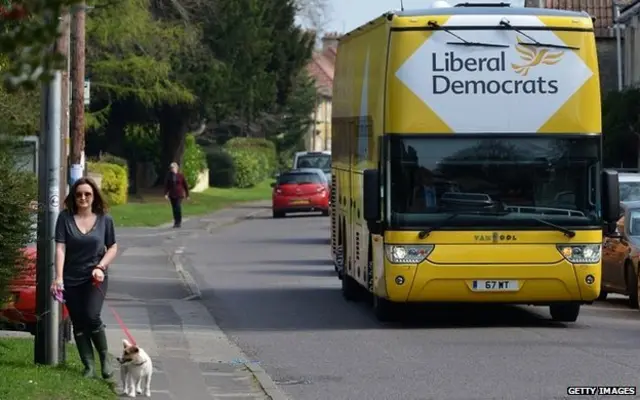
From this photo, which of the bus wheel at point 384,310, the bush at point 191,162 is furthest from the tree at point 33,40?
the bush at point 191,162

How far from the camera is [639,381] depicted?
36.1ft

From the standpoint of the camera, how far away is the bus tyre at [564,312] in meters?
15.8

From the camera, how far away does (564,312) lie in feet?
52.5

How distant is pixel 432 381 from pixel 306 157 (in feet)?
153

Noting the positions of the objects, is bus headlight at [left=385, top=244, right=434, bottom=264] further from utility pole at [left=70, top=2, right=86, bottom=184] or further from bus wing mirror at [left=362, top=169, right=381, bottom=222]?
utility pole at [left=70, top=2, right=86, bottom=184]

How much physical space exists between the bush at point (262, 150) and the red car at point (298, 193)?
91.3ft

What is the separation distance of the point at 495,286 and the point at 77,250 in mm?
5646

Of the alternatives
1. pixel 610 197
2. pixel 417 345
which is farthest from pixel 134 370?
pixel 610 197

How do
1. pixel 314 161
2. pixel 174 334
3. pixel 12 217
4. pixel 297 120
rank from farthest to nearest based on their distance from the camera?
pixel 297 120
pixel 314 161
pixel 174 334
pixel 12 217

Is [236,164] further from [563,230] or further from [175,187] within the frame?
[563,230]

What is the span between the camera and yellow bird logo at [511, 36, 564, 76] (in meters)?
15.1

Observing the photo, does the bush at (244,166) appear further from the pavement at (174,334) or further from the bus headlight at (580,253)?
the bus headlight at (580,253)

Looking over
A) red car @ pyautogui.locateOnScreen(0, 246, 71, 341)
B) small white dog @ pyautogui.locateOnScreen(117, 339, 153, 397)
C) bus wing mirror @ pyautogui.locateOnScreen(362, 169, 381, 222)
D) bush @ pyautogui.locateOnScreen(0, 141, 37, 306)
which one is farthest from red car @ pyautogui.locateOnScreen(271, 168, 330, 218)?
small white dog @ pyautogui.locateOnScreen(117, 339, 153, 397)

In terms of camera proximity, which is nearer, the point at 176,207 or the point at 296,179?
the point at 176,207
